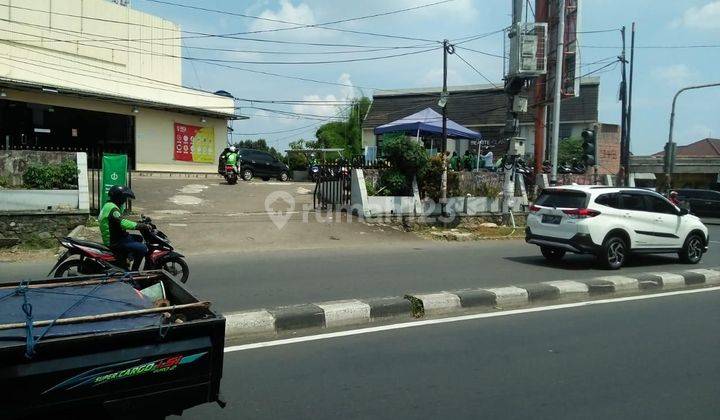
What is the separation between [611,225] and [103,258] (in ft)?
28.6

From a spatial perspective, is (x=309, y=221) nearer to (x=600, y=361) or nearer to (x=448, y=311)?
(x=448, y=311)

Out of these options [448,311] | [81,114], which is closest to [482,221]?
[448,311]

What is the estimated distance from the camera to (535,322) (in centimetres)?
Answer: 681

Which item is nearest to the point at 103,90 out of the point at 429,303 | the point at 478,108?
the point at 429,303

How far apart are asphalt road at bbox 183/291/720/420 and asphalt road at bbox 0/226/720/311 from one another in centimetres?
195

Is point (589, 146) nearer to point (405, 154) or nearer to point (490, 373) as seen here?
point (405, 154)

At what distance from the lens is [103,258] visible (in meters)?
7.37

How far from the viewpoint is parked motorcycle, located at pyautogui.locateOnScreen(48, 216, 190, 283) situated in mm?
7266

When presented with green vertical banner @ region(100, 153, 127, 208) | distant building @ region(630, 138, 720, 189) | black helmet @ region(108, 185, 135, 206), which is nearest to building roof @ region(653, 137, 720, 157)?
distant building @ region(630, 138, 720, 189)

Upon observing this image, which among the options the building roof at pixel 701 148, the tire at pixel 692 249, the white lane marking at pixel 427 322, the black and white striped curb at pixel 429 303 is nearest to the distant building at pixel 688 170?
the building roof at pixel 701 148

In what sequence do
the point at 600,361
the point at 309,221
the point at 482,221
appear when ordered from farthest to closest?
the point at 482,221, the point at 309,221, the point at 600,361

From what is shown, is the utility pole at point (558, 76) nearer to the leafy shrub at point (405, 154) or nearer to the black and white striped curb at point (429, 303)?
the leafy shrub at point (405, 154)

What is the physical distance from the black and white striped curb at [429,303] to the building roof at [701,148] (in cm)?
4850

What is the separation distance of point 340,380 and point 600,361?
2480mm
